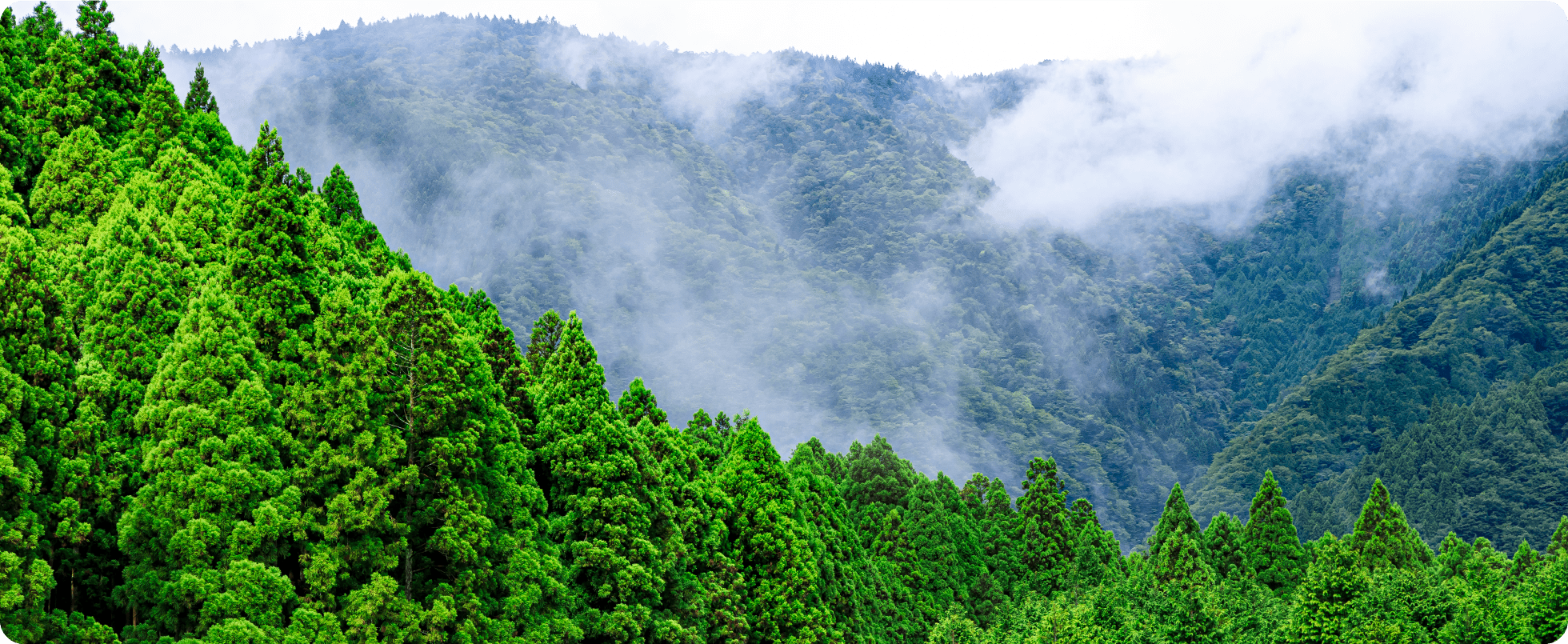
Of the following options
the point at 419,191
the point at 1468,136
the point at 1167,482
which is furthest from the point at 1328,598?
the point at 1468,136

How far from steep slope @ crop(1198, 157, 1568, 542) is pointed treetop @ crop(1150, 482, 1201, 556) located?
153 ft

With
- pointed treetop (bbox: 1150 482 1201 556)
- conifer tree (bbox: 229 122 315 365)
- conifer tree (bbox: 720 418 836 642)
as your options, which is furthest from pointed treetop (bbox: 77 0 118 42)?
pointed treetop (bbox: 1150 482 1201 556)

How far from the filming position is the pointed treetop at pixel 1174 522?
2186 inches

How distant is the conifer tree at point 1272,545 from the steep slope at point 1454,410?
146 feet

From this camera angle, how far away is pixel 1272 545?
55.8 metres

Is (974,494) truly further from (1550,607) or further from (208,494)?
(208,494)

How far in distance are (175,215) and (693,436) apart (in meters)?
21.9

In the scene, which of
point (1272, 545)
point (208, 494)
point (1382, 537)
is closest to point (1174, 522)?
point (1272, 545)

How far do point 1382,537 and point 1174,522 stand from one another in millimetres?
7982

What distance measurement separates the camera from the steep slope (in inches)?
Answer: 3833

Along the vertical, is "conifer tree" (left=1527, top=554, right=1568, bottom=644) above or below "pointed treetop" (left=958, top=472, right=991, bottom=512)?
below

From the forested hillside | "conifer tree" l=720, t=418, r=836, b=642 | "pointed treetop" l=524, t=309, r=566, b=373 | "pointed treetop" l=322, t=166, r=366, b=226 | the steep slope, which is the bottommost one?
"conifer tree" l=720, t=418, r=836, b=642

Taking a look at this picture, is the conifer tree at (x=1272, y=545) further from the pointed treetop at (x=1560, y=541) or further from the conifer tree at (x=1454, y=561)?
the pointed treetop at (x=1560, y=541)

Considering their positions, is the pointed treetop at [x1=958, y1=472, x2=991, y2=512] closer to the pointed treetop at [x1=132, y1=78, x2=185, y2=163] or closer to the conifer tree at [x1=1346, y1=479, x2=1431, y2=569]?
the conifer tree at [x1=1346, y1=479, x2=1431, y2=569]
